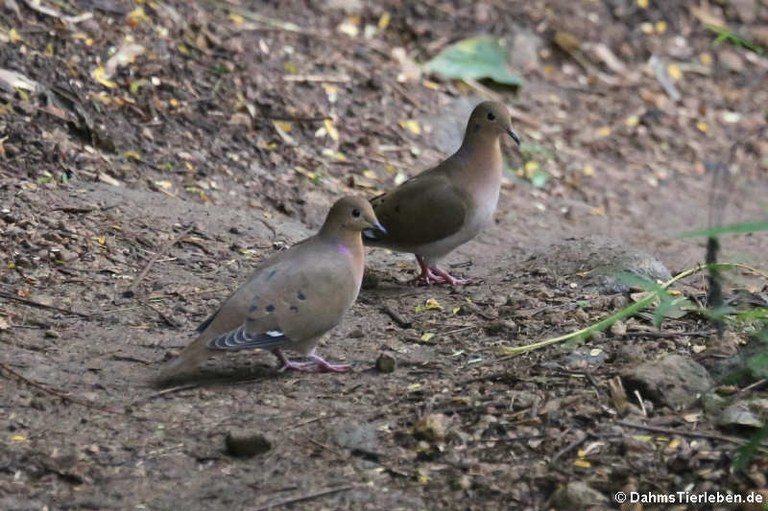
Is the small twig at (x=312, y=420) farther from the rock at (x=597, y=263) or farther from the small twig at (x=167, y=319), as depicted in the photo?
the rock at (x=597, y=263)

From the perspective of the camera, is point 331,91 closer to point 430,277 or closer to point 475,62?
point 475,62

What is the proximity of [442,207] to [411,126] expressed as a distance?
9.41 ft

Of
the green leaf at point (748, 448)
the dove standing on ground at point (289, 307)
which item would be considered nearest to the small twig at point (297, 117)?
the dove standing on ground at point (289, 307)

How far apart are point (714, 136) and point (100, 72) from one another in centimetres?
530

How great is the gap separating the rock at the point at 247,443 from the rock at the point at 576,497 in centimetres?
97

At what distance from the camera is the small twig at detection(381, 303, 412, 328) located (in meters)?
5.53

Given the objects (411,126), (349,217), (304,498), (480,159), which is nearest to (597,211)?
(411,126)

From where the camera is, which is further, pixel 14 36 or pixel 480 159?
pixel 14 36

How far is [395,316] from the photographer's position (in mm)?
5621

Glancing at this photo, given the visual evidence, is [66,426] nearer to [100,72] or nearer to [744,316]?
[744,316]

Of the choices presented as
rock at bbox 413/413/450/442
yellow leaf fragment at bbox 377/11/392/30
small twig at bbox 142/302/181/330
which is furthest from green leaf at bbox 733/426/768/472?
yellow leaf fragment at bbox 377/11/392/30

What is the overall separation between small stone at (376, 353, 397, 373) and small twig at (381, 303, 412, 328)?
2.18 feet

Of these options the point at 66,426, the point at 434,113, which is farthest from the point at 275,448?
the point at 434,113

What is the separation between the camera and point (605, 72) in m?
11.0
